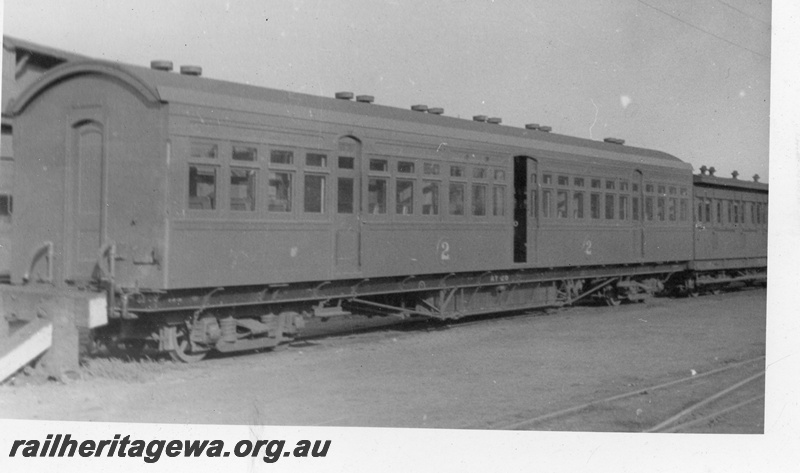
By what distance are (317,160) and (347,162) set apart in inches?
22.1

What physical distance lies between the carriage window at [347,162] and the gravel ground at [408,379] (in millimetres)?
2442

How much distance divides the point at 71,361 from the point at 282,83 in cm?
398

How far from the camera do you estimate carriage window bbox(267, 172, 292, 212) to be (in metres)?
9.51

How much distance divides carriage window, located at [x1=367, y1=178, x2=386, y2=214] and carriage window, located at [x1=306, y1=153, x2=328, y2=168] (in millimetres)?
923

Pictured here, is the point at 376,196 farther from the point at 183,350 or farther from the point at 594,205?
the point at 594,205

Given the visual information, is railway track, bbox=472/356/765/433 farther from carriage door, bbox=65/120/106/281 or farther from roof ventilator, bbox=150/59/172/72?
roof ventilator, bbox=150/59/172/72

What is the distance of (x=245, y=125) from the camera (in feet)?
30.0

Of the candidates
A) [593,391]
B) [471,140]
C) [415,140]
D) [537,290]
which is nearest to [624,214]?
[537,290]

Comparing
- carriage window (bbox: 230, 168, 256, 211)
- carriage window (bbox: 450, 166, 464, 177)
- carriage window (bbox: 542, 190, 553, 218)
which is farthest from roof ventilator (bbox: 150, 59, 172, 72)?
carriage window (bbox: 542, 190, 553, 218)

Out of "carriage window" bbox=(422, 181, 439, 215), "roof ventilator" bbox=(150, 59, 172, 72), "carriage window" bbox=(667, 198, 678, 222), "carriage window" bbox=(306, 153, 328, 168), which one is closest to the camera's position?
"roof ventilator" bbox=(150, 59, 172, 72)

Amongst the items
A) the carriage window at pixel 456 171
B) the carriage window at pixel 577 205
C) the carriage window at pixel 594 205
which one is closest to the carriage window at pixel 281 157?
the carriage window at pixel 456 171

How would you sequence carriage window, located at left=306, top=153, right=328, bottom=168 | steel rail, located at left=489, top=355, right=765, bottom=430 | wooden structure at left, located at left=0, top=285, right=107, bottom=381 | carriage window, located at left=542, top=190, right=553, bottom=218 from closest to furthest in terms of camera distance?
1. steel rail, located at left=489, top=355, right=765, bottom=430
2. wooden structure at left, located at left=0, top=285, right=107, bottom=381
3. carriage window, located at left=306, top=153, right=328, bottom=168
4. carriage window, located at left=542, top=190, right=553, bottom=218

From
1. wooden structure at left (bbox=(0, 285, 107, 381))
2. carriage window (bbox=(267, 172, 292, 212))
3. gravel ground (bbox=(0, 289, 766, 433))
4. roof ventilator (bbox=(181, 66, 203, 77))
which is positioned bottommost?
gravel ground (bbox=(0, 289, 766, 433))

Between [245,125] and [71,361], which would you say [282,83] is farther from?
[71,361]
